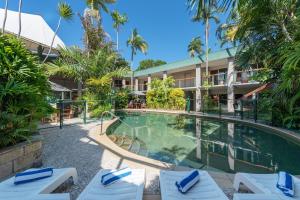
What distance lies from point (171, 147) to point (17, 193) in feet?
16.9

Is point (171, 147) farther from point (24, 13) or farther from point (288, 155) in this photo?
point (24, 13)

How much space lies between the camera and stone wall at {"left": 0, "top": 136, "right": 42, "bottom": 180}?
332 centimetres

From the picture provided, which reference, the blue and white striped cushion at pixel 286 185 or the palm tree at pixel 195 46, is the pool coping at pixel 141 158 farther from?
the palm tree at pixel 195 46

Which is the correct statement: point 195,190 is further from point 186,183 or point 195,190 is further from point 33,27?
point 33,27

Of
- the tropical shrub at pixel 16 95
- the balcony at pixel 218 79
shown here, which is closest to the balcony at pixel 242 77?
the balcony at pixel 218 79

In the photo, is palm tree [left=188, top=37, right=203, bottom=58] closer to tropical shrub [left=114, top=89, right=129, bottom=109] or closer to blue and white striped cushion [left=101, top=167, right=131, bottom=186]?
tropical shrub [left=114, top=89, right=129, bottom=109]

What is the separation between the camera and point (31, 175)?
2.71 m

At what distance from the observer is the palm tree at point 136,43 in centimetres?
2941

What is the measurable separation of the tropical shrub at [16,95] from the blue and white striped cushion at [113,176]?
2.13m

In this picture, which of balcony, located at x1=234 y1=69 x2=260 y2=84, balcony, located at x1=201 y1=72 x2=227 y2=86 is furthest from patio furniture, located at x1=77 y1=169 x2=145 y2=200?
balcony, located at x1=201 y1=72 x2=227 y2=86

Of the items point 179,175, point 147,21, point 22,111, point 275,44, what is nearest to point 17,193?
point 179,175

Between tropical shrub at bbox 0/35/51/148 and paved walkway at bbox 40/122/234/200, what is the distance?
0.95 meters

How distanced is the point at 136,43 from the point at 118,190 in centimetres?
2865

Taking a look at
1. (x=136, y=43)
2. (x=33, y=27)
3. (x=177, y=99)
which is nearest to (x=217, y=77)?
(x=177, y=99)
